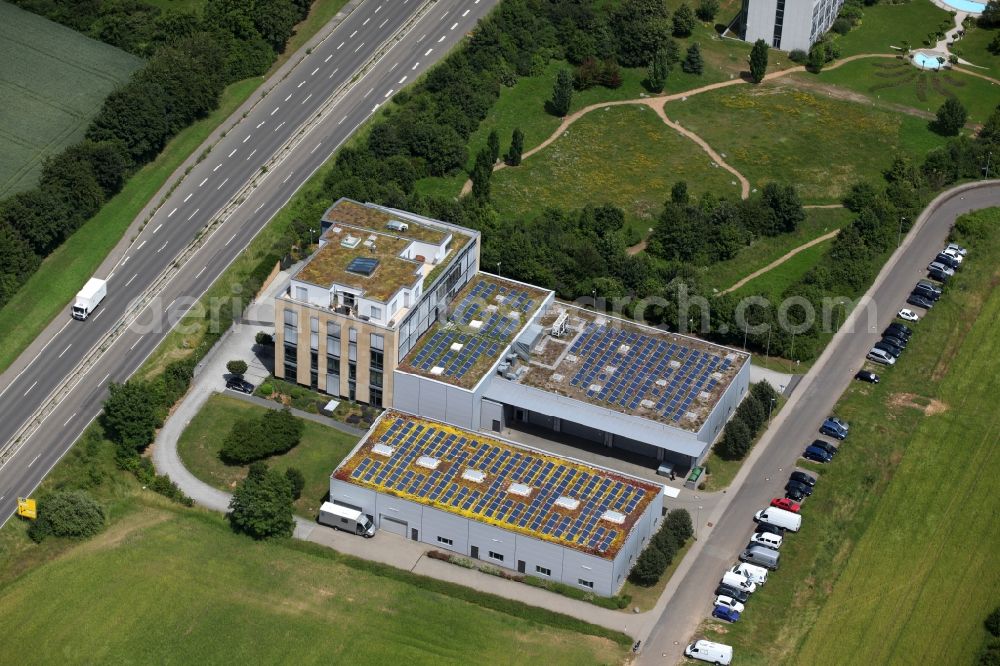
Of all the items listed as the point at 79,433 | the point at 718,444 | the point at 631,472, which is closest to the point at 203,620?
the point at 79,433

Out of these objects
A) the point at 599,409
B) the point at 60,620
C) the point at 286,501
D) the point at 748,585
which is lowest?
the point at 60,620

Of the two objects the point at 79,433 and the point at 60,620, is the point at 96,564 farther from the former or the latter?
the point at 79,433

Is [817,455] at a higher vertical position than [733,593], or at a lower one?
→ higher

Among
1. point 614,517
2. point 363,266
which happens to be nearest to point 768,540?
point 614,517

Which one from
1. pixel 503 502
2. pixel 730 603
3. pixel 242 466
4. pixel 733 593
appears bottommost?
pixel 242 466

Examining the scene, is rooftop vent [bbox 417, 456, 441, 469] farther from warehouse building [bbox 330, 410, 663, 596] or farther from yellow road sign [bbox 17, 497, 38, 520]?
yellow road sign [bbox 17, 497, 38, 520]

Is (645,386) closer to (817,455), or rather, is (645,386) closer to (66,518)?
(817,455)

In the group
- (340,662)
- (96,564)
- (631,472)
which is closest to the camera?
(340,662)
